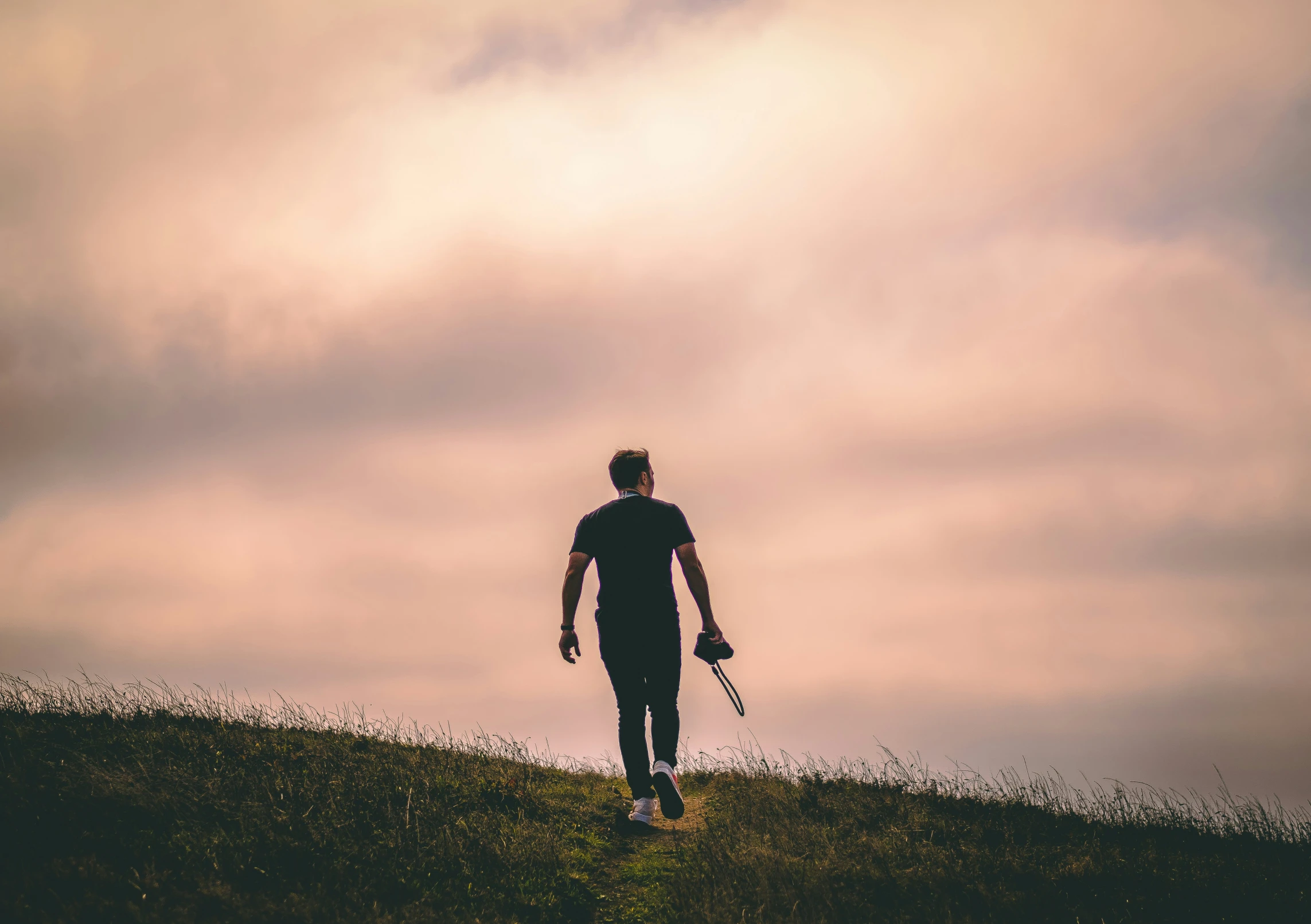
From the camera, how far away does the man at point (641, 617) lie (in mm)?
6859

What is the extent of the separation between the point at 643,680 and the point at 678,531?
1.32m

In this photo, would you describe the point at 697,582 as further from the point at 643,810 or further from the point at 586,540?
the point at 643,810

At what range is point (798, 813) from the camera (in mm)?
7828

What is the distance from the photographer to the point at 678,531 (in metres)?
7.09

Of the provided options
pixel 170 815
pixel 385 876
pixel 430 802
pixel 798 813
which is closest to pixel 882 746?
pixel 798 813

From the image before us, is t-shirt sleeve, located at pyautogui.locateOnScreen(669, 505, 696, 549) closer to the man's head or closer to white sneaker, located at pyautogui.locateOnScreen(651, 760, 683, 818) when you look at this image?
the man's head

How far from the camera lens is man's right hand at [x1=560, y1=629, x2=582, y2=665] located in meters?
7.18

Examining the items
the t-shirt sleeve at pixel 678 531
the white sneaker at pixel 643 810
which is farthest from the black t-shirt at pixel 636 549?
the white sneaker at pixel 643 810

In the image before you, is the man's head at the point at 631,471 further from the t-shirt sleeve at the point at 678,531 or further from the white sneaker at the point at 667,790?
the white sneaker at the point at 667,790

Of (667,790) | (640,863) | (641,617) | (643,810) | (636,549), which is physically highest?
(636,549)

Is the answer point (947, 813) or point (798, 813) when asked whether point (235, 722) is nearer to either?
point (798, 813)

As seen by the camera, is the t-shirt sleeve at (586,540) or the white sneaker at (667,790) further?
the t-shirt sleeve at (586,540)

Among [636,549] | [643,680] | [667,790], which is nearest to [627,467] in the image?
[636,549]

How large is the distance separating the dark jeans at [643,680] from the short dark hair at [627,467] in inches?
47.0
